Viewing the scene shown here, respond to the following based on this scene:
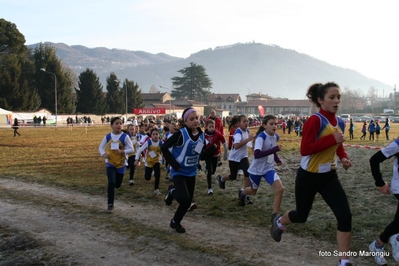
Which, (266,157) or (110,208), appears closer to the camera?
(266,157)

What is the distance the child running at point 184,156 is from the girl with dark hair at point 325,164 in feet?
6.77

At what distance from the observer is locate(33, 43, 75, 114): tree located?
7138cm

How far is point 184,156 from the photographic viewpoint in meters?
6.37

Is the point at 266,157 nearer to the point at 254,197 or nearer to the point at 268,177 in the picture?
the point at 268,177

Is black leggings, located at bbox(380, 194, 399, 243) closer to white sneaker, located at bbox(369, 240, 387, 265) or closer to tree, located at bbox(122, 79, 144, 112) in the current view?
white sneaker, located at bbox(369, 240, 387, 265)

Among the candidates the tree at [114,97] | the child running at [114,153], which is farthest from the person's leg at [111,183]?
the tree at [114,97]

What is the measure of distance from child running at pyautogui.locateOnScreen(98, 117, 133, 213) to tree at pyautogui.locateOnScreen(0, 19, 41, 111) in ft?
203

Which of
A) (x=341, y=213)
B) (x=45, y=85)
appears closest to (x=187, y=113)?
(x=341, y=213)

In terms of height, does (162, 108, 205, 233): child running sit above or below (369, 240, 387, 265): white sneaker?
above

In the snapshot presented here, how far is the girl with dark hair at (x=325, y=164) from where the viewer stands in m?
4.51

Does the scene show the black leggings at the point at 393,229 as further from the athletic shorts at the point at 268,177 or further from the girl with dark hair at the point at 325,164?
the athletic shorts at the point at 268,177

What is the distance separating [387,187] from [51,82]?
7411 cm

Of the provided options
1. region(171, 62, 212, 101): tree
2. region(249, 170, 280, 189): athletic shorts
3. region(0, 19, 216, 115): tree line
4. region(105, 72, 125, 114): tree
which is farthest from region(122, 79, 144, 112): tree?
region(249, 170, 280, 189): athletic shorts

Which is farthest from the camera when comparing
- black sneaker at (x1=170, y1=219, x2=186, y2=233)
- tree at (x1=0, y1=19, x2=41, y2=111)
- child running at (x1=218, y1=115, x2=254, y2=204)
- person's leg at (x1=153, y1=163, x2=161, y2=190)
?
tree at (x1=0, y1=19, x2=41, y2=111)
